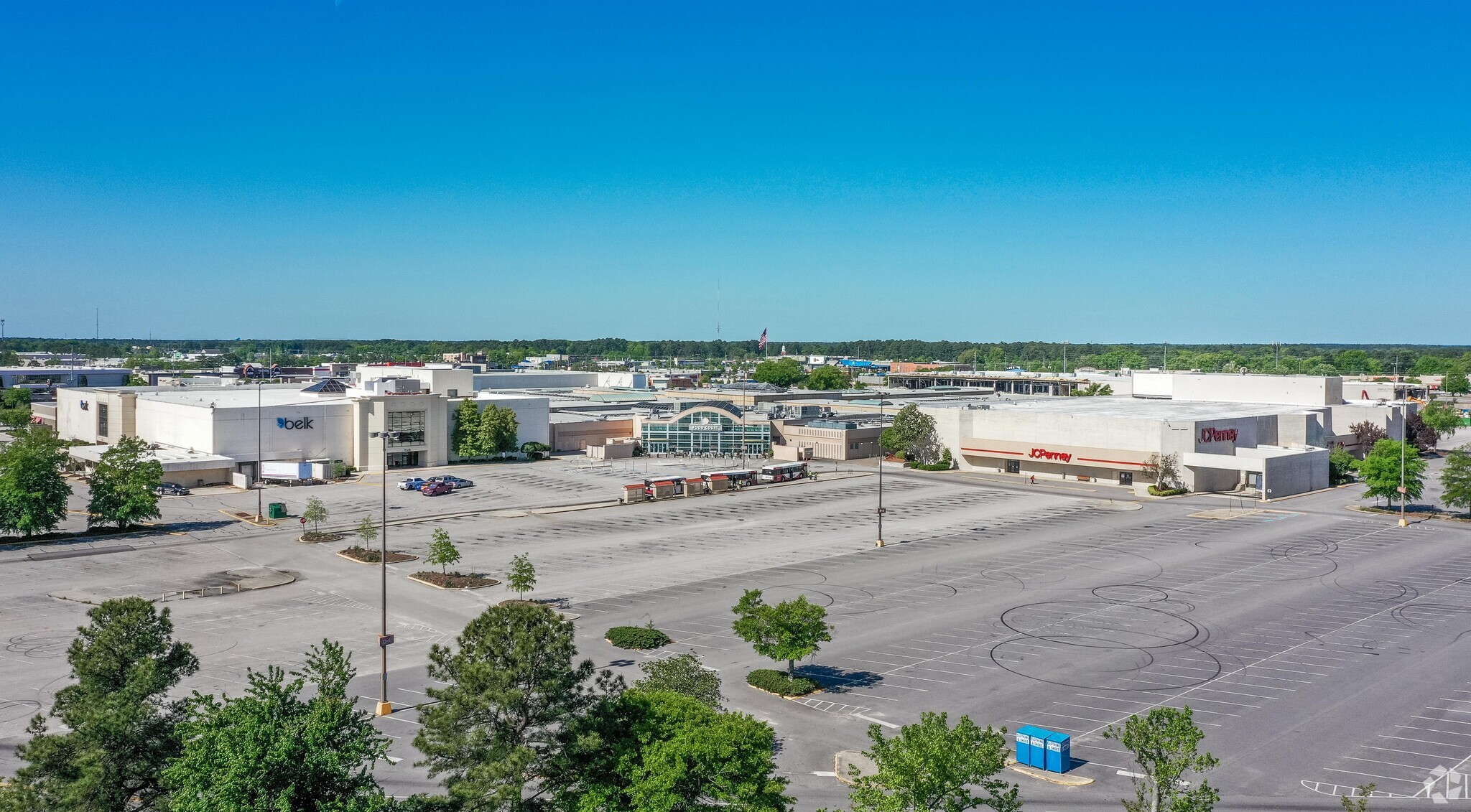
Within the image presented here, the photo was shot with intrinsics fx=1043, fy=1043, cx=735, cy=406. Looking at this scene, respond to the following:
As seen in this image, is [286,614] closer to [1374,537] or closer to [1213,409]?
[1374,537]

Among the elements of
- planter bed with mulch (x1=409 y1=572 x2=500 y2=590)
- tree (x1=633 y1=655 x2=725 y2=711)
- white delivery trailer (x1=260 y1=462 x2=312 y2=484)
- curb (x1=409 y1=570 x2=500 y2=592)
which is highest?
tree (x1=633 y1=655 x2=725 y2=711)

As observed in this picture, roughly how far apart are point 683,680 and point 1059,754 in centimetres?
1042

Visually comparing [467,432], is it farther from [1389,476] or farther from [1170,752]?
[1170,752]

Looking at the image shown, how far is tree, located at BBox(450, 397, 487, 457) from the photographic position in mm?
99688

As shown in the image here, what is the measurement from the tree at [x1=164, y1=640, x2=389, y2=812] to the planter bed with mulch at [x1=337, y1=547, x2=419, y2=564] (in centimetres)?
3764

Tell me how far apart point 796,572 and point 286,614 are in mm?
24091

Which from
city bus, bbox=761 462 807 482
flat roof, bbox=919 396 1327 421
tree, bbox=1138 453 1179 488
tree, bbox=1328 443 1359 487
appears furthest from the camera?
flat roof, bbox=919 396 1327 421

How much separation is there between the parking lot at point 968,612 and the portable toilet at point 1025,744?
3.38ft

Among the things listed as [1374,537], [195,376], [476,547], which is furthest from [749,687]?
[195,376]

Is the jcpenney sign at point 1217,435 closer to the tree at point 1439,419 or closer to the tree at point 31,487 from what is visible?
the tree at point 1439,419

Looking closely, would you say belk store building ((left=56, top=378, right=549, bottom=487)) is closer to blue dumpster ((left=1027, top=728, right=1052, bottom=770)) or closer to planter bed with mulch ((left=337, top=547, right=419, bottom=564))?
planter bed with mulch ((left=337, top=547, right=419, bottom=564))

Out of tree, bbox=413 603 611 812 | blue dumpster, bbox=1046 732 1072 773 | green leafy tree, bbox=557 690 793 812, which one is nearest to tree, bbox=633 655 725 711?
green leafy tree, bbox=557 690 793 812

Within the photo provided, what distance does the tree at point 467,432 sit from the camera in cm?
9969

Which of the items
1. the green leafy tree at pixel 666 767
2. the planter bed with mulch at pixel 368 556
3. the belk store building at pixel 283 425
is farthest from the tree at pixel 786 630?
the belk store building at pixel 283 425
